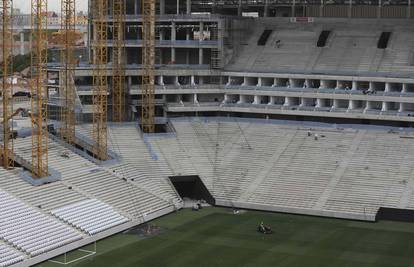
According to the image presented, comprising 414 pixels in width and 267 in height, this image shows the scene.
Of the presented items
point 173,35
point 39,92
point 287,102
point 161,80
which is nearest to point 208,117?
point 161,80

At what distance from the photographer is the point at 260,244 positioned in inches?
1767

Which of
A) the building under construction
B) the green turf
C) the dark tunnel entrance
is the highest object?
the building under construction

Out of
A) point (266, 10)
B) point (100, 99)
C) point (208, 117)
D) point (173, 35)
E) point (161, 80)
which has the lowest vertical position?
point (208, 117)

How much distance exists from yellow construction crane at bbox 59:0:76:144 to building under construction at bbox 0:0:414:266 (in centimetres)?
15

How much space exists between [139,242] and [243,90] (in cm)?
2707

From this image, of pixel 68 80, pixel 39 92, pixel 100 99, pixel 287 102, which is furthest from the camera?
pixel 287 102

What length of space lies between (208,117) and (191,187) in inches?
490

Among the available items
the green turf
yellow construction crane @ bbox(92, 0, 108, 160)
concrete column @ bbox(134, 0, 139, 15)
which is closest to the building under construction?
yellow construction crane @ bbox(92, 0, 108, 160)

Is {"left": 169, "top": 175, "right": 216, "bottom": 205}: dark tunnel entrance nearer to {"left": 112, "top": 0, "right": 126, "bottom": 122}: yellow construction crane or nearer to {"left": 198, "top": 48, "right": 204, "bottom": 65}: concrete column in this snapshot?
{"left": 112, "top": 0, "right": 126, "bottom": 122}: yellow construction crane

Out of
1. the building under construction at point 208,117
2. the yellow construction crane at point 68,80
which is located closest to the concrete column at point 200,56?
the building under construction at point 208,117

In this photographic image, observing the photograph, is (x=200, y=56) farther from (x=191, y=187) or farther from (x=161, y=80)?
(x=191, y=187)

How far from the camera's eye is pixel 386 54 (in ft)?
222

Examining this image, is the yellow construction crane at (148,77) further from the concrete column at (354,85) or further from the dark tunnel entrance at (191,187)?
the concrete column at (354,85)

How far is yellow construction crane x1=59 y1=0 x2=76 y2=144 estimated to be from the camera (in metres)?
58.0
